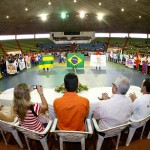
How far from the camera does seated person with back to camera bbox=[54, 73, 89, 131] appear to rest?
3.27m

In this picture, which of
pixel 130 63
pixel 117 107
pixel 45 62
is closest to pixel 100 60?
pixel 130 63

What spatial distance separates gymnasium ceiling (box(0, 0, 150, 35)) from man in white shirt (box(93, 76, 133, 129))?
16770mm

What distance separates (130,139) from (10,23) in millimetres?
27248

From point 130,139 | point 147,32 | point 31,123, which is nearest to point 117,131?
point 130,139

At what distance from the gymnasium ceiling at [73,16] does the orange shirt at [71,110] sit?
1675 centimetres

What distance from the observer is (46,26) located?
32.4 meters

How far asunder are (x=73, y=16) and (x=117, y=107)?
25759 mm

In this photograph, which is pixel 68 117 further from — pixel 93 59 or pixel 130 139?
pixel 93 59

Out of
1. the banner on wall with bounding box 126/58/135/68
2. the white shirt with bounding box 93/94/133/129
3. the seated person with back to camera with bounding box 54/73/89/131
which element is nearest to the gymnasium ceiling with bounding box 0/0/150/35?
the banner on wall with bounding box 126/58/135/68

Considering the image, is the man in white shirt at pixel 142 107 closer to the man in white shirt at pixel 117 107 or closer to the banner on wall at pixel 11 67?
the man in white shirt at pixel 117 107

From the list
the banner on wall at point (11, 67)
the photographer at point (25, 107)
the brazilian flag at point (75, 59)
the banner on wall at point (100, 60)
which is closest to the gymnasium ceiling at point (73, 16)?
the banner on wall at point (11, 67)

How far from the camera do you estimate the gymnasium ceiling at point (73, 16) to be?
20719mm

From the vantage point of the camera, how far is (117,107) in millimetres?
3547

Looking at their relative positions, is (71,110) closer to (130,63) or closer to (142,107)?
(142,107)
